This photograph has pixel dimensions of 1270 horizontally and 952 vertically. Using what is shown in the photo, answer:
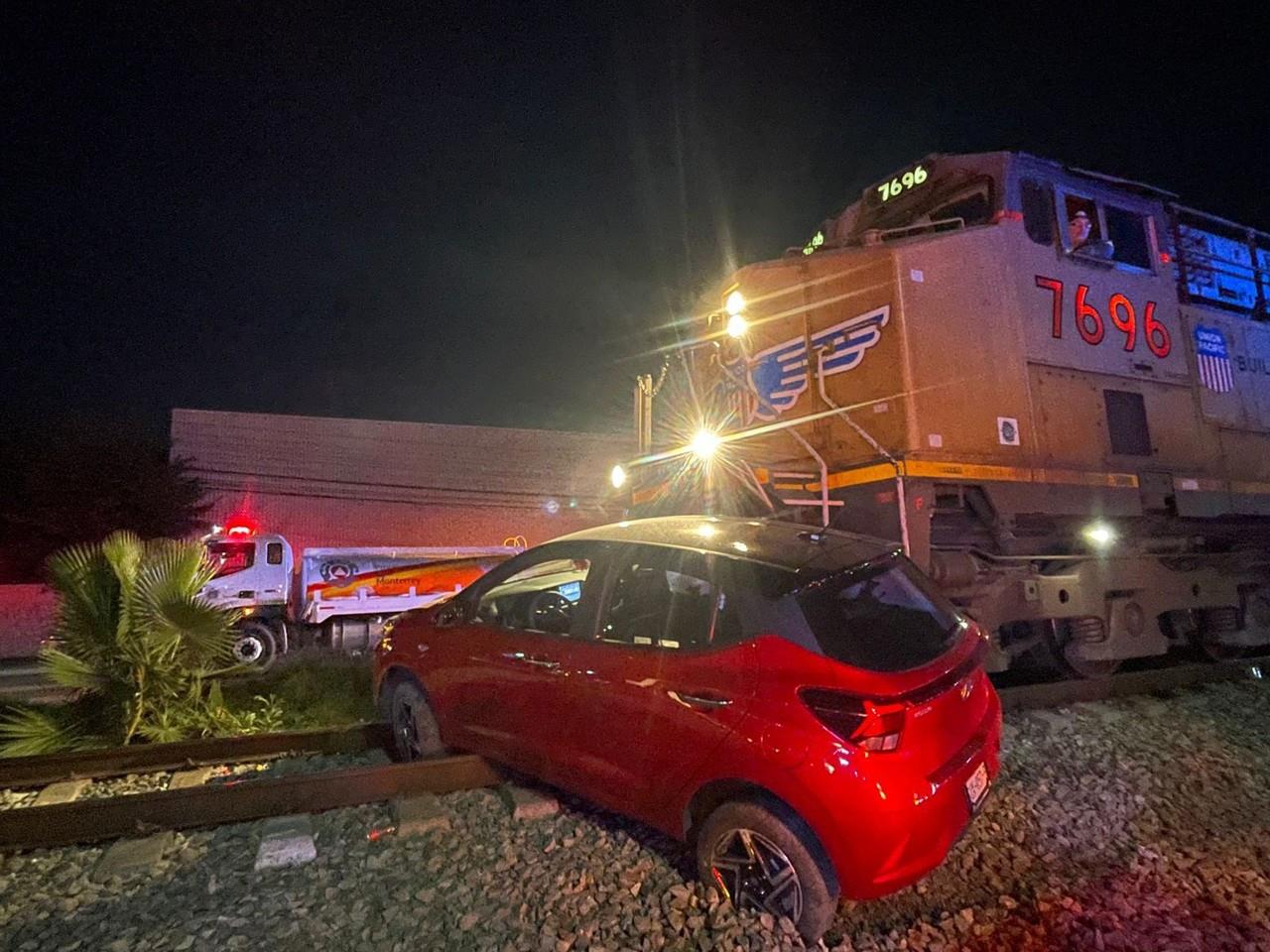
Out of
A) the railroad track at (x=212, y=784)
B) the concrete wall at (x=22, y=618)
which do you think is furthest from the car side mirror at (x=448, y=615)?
the concrete wall at (x=22, y=618)

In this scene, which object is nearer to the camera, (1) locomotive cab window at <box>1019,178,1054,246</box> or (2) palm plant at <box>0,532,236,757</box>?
(2) palm plant at <box>0,532,236,757</box>

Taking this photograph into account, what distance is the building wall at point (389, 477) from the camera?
21344 millimetres

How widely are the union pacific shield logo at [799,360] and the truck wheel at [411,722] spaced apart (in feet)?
13.9

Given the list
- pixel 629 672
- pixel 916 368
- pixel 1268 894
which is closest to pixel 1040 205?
pixel 916 368

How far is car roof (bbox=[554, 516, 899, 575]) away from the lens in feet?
11.0

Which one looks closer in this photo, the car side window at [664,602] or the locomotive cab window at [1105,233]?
the car side window at [664,602]

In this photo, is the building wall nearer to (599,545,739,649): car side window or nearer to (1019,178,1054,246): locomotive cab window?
(1019,178,1054,246): locomotive cab window

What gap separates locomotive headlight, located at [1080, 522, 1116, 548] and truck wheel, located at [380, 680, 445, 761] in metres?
5.94

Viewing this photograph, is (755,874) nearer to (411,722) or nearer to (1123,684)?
(411,722)

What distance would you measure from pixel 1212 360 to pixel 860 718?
7.66 m

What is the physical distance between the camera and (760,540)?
3633 mm

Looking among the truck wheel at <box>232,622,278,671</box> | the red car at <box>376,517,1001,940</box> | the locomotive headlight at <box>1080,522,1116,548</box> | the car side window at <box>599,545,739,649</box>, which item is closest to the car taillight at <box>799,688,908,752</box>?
the red car at <box>376,517,1001,940</box>

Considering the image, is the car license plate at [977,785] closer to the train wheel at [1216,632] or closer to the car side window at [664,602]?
the car side window at [664,602]

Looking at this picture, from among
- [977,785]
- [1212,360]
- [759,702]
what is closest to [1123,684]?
[1212,360]
